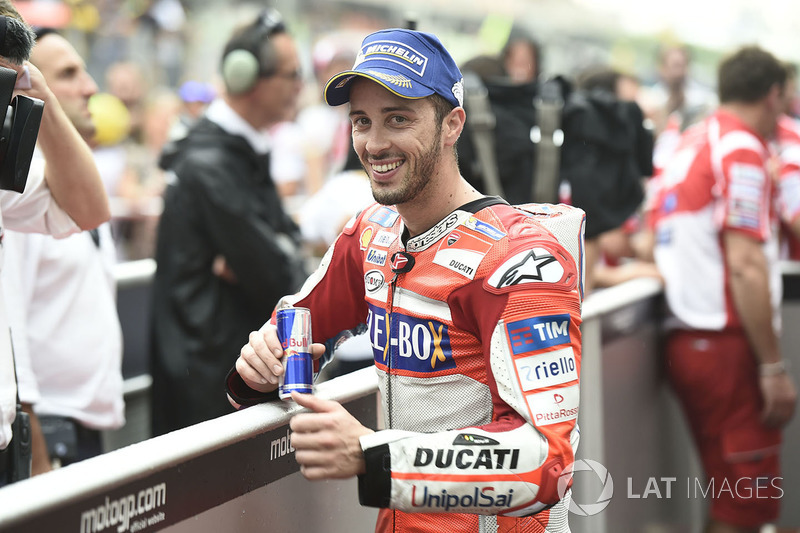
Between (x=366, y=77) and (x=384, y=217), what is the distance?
0.41 m

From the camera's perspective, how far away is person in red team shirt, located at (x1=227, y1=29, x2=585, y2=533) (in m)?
1.80

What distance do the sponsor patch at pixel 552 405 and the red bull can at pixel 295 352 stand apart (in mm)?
529

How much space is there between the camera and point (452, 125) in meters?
2.13

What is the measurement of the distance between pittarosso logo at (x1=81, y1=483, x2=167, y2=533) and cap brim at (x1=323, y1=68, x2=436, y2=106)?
920 millimetres

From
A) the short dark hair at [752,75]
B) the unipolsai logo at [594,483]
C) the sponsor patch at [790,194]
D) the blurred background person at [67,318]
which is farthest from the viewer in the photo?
the sponsor patch at [790,194]

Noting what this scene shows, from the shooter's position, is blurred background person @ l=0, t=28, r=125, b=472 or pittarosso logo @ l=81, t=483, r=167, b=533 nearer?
pittarosso logo @ l=81, t=483, r=167, b=533

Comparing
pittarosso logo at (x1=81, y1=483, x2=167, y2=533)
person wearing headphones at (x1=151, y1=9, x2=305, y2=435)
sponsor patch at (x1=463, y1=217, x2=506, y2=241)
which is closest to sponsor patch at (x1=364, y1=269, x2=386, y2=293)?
sponsor patch at (x1=463, y1=217, x2=506, y2=241)

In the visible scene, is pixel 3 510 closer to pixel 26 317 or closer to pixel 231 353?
pixel 26 317

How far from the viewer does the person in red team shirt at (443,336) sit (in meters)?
1.80

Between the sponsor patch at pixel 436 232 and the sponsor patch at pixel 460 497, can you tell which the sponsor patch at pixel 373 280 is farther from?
the sponsor patch at pixel 460 497

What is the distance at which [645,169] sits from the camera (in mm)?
4590

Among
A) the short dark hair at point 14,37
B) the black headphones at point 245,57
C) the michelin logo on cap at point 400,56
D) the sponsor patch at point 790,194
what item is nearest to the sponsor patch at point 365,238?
the michelin logo on cap at point 400,56

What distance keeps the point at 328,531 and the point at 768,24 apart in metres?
21.5

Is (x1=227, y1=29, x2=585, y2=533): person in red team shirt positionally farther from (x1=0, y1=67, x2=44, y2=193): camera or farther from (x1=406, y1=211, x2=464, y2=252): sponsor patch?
(x1=0, y1=67, x2=44, y2=193): camera
